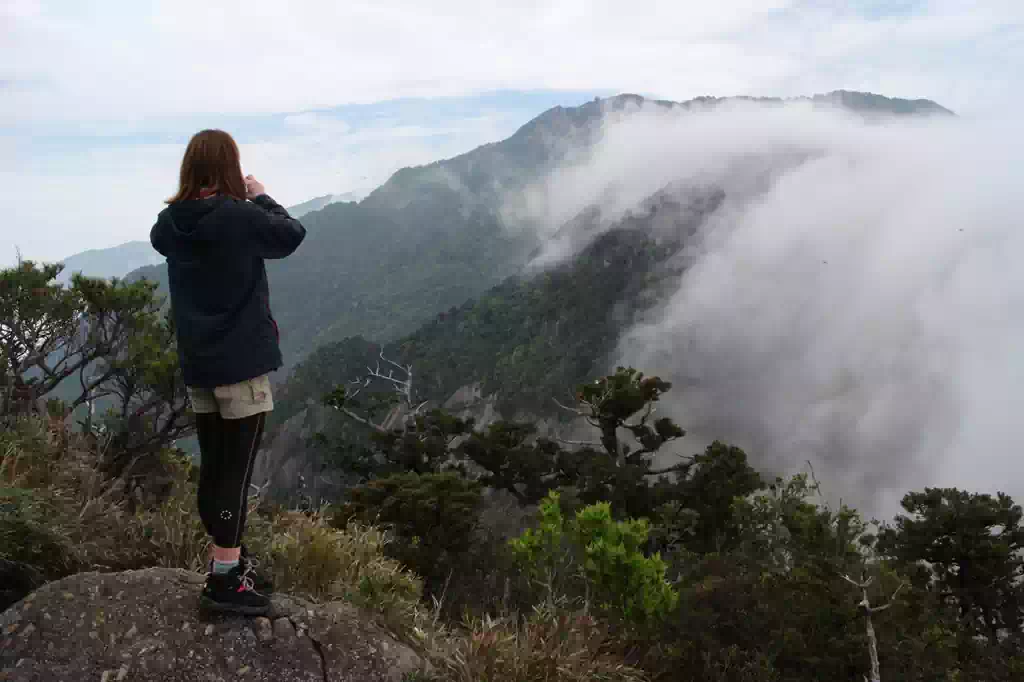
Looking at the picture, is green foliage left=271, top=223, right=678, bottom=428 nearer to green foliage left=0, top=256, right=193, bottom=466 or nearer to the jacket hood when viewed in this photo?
green foliage left=0, top=256, right=193, bottom=466

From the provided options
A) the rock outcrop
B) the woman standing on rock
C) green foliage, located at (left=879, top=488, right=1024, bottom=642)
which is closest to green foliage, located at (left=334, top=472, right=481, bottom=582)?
the rock outcrop

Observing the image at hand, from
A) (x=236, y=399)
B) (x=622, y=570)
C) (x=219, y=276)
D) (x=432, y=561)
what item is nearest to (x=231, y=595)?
(x=236, y=399)

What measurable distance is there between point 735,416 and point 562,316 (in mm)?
25398

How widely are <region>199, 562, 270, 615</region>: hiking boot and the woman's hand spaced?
6.20 feet

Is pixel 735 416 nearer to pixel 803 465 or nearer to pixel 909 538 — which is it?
pixel 803 465

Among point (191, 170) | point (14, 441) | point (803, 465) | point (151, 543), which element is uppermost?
point (191, 170)

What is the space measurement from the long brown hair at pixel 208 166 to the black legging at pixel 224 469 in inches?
43.2

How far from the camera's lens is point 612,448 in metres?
28.4

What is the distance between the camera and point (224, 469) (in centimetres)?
350

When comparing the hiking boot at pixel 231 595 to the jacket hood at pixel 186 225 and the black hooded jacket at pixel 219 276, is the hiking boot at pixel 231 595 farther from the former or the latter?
the jacket hood at pixel 186 225

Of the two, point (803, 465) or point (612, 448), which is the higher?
point (612, 448)

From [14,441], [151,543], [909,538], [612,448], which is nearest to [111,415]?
[14,441]

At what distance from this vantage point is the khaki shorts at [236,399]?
3.32 metres

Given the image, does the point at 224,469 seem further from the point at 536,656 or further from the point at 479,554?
the point at 479,554
